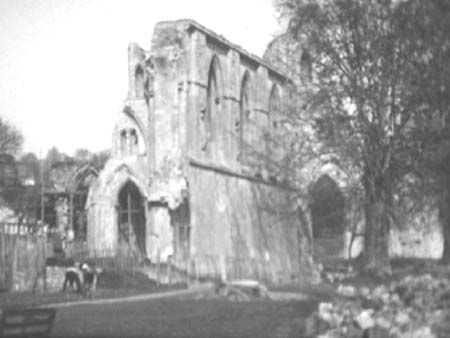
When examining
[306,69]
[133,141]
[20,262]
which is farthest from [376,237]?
[133,141]

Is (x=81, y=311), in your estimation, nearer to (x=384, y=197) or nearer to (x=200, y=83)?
(x=384, y=197)

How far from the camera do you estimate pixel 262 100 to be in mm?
49406

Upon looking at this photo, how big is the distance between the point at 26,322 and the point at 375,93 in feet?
65.2

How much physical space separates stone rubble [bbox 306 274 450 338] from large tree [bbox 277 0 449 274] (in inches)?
527

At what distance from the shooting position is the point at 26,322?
39.6ft

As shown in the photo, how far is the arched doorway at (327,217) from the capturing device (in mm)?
36531

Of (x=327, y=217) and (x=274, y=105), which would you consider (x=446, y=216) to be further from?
(x=274, y=105)

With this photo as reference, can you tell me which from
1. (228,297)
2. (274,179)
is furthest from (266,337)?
(274,179)

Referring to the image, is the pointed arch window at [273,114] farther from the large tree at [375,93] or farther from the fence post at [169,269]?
the large tree at [375,93]

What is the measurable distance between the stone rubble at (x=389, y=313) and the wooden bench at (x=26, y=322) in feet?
12.1

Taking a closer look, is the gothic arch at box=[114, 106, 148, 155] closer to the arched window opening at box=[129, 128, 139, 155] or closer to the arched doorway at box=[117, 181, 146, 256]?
the arched window opening at box=[129, 128, 139, 155]

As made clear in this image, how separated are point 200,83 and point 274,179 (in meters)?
9.94

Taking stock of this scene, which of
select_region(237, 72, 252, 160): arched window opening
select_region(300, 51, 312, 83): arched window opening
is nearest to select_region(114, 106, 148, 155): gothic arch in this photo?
select_region(237, 72, 252, 160): arched window opening

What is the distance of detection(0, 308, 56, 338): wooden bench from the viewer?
38.4 feet
